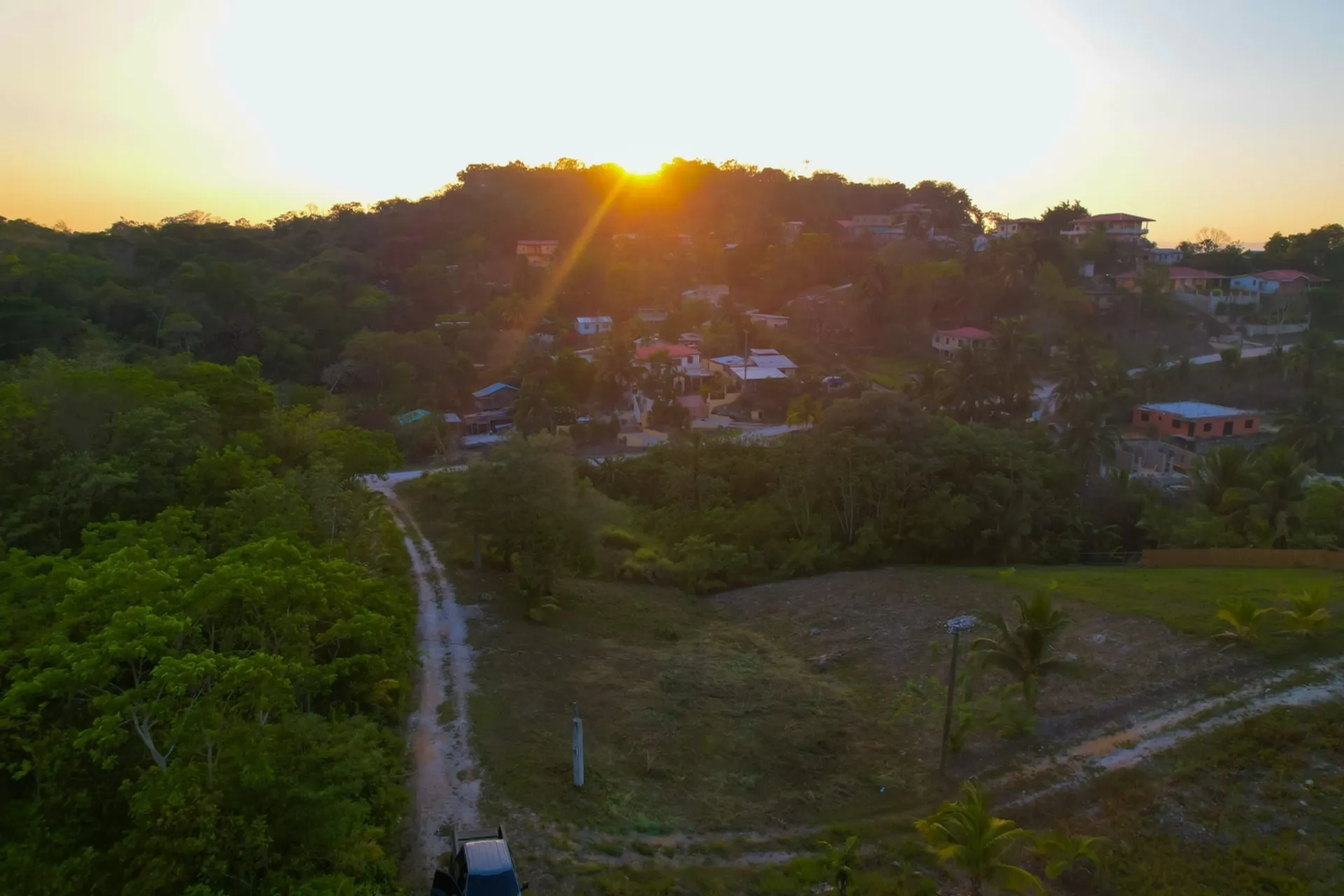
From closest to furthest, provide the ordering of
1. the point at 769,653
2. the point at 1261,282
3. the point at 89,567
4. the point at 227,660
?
the point at 227,660 < the point at 89,567 < the point at 769,653 < the point at 1261,282

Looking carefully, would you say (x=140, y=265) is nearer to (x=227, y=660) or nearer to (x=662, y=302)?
(x=662, y=302)

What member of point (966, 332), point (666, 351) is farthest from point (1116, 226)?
point (666, 351)

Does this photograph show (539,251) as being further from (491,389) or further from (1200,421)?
(1200,421)

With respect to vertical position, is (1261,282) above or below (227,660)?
above

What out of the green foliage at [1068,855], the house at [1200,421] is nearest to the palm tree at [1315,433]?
the house at [1200,421]

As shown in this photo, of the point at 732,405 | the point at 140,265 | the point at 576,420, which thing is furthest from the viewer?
the point at 140,265

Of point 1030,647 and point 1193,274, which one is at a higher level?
point 1193,274

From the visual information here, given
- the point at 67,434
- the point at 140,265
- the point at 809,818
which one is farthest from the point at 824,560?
the point at 140,265
